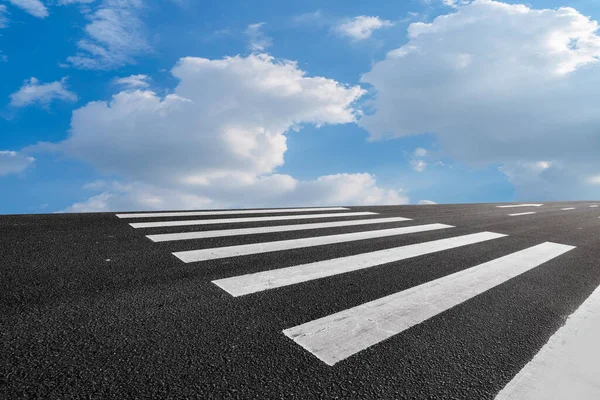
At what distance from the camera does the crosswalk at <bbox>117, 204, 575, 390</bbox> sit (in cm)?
227

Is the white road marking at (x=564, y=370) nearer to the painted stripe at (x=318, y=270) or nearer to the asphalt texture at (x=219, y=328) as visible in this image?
the asphalt texture at (x=219, y=328)

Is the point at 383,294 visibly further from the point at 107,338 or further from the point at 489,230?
the point at 489,230

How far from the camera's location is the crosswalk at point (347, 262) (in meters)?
2.27

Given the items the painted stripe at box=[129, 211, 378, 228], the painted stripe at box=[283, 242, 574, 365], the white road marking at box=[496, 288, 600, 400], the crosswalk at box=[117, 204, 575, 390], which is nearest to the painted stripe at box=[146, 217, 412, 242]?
the crosswalk at box=[117, 204, 575, 390]

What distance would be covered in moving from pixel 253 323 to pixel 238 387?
0.67 metres

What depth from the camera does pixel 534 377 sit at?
6.39ft

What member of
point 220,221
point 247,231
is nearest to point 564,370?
point 247,231

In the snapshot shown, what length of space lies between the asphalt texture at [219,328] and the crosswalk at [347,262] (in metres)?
0.12

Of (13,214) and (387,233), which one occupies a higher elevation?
(13,214)

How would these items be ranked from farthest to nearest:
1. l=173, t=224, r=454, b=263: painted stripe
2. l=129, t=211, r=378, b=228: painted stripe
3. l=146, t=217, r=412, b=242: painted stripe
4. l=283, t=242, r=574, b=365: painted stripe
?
l=129, t=211, r=378, b=228: painted stripe → l=146, t=217, r=412, b=242: painted stripe → l=173, t=224, r=454, b=263: painted stripe → l=283, t=242, r=574, b=365: painted stripe

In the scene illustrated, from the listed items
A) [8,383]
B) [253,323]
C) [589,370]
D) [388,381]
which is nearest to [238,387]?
[253,323]

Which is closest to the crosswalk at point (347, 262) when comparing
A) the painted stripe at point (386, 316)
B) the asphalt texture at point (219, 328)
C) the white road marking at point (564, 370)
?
the painted stripe at point (386, 316)

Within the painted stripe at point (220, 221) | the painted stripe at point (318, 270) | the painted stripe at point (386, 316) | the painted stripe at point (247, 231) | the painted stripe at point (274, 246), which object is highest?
the painted stripe at point (220, 221)

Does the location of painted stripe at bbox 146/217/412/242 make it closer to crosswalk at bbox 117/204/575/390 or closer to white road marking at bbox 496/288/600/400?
crosswalk at bbox 117/204/575/390
